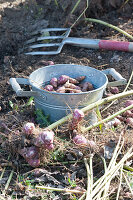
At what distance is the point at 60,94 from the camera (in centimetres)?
197

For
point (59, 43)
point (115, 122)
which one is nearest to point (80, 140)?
point (115, 122)

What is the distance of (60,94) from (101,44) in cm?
149

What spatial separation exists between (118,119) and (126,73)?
2.52 feet

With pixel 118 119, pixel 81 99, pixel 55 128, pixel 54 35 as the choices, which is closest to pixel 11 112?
pixel 55 128

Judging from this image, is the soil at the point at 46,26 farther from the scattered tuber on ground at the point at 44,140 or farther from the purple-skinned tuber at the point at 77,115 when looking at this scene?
the scattered tuber on ground at the point at 44,140

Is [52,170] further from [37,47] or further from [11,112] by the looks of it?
[37,47]

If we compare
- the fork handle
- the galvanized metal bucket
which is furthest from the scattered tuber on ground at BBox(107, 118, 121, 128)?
the fork handle

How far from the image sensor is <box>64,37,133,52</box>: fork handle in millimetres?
3141

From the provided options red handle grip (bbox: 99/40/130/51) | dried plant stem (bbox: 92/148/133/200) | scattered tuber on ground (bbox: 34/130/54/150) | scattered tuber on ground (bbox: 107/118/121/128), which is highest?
scattered tuber on ground (bbox: 34/130/54/150)

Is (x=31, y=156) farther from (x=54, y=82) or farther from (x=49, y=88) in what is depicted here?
(x=54, y=82)

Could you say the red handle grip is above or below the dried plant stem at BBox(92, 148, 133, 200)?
above

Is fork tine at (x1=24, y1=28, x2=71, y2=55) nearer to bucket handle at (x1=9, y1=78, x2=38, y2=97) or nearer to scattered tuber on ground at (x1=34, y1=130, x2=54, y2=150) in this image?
bucket handle at (x1=9, y1=78, x2=38, y2=97)

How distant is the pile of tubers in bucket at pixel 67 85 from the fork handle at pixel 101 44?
1004mm

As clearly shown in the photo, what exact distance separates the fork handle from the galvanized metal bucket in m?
0.86
